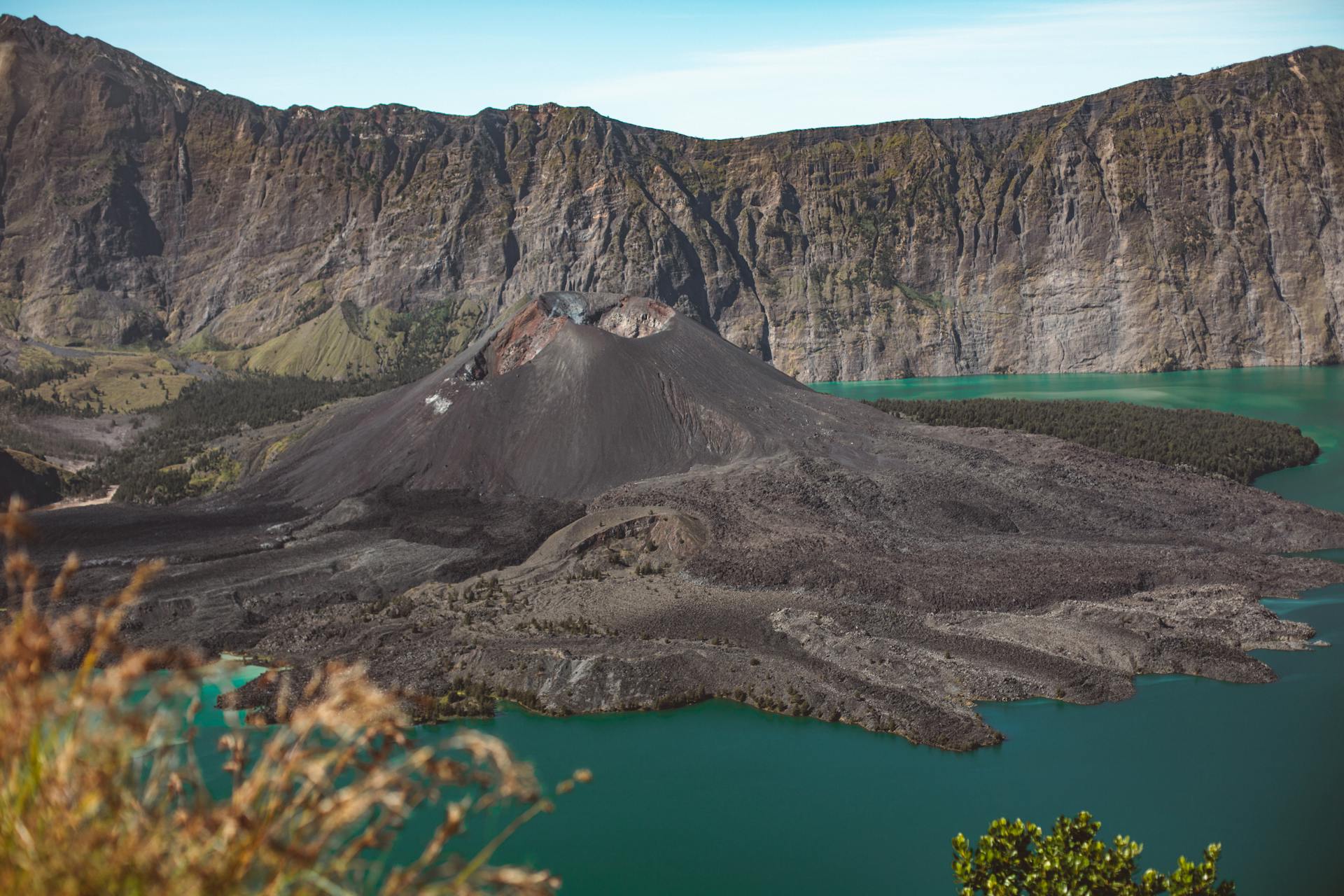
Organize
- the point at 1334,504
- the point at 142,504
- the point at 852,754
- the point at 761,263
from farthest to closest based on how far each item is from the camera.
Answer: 1. the point at 761,263
2. the point at 142,504
3. the point at 1334,504
4. the point at 852,754

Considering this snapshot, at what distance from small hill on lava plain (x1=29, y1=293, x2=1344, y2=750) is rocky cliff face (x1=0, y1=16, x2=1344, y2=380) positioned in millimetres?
79379

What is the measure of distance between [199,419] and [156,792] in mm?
97774

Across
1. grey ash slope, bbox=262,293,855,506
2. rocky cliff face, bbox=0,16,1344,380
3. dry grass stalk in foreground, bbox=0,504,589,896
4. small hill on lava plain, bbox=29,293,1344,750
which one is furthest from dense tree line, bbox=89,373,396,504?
dry grass stalk in foreground, bbox=0,504,589,896

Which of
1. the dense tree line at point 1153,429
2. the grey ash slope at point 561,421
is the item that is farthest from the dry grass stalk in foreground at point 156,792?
the dense tree line at point 1153,429

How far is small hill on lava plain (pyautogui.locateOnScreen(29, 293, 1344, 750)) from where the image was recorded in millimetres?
33125

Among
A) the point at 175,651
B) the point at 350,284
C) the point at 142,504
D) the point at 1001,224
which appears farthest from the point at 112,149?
the point at 175,651

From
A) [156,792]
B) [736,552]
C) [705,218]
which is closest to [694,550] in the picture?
[736,552]

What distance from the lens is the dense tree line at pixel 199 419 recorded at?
67.9 meters

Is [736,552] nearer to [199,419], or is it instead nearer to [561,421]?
[561,421]

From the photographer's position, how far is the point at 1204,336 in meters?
128

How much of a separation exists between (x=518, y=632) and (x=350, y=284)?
393 ft

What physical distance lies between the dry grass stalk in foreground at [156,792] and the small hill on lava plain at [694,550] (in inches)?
993

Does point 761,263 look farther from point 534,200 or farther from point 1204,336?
point 1204,336

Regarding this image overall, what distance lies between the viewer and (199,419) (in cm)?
9556
